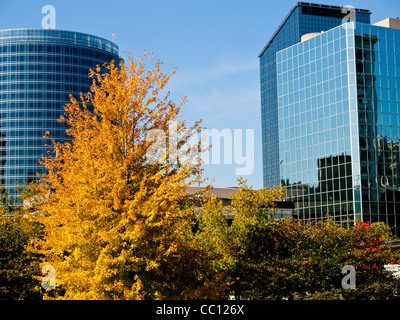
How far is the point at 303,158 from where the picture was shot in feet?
278

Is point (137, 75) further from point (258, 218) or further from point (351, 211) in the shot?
point (351, 211)

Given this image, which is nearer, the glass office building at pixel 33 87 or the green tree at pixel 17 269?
the green tree at pixel 17 269

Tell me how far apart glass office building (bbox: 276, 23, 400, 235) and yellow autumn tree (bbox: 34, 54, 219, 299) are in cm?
6086

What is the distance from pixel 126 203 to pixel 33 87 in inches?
5789

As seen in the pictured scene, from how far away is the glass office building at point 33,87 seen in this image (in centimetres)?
15000

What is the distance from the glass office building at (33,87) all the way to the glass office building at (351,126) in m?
85.2

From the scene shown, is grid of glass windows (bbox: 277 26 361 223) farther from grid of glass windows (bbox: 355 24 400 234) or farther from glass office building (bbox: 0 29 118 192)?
glass office building (bbox: 0 29 118 192)

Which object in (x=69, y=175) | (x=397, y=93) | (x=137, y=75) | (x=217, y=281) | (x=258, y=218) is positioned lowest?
(x=217, y=281)

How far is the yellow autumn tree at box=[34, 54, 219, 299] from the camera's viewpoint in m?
16.2

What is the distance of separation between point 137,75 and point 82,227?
5653mm

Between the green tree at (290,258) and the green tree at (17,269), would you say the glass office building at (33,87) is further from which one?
the green tree at (290,258)

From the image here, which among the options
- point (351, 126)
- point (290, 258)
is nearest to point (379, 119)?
point (351, 126)

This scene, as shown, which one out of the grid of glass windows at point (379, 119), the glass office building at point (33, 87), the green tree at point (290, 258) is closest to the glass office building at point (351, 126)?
the grid of glass windows at point (379, 119)
